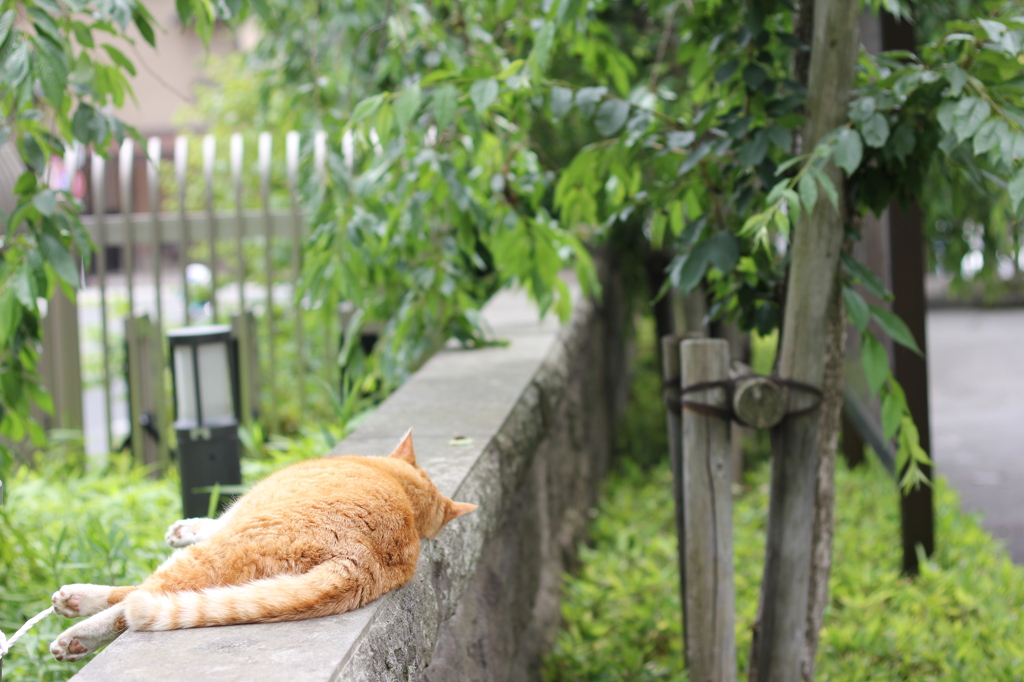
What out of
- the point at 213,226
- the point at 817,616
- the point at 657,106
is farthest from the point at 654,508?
the point at 213,226

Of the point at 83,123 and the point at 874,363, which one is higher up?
the point at 83,123

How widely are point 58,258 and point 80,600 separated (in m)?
0.99

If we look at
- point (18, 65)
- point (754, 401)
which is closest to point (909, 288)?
point (754, 401)

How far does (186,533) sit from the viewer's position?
1423 mm

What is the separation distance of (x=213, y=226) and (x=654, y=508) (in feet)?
9.46

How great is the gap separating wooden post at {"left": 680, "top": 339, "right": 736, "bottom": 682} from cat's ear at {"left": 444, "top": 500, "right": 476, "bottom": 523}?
0.84 meters

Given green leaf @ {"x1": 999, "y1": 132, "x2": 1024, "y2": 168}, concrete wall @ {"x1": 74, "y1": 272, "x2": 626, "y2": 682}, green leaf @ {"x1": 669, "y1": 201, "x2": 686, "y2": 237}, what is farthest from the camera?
green leaf @ {"x1": 669, "y1": 201, "x2": 686, "y2": 237}

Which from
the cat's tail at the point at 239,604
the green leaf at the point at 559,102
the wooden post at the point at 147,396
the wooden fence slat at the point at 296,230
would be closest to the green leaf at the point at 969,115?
the green leaf at the point at 559,102

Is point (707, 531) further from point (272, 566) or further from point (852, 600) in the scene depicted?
point (272, 566)

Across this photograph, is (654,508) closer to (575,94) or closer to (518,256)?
(518,256)

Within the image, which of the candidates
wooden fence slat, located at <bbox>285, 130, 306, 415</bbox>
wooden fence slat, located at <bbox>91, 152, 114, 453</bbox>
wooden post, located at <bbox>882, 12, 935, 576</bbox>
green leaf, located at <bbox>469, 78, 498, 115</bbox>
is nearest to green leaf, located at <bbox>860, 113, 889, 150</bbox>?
green leaf, located at <bbox>469, 78, 498, 115</bbox>

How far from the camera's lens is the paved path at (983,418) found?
176 inches

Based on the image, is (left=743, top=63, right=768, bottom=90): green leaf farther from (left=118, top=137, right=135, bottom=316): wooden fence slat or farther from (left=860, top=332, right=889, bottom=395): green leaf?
(left=118, top=137, right=135, bottom=316): wooden fence slat

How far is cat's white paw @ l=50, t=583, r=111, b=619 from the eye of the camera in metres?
Result: 1.26
